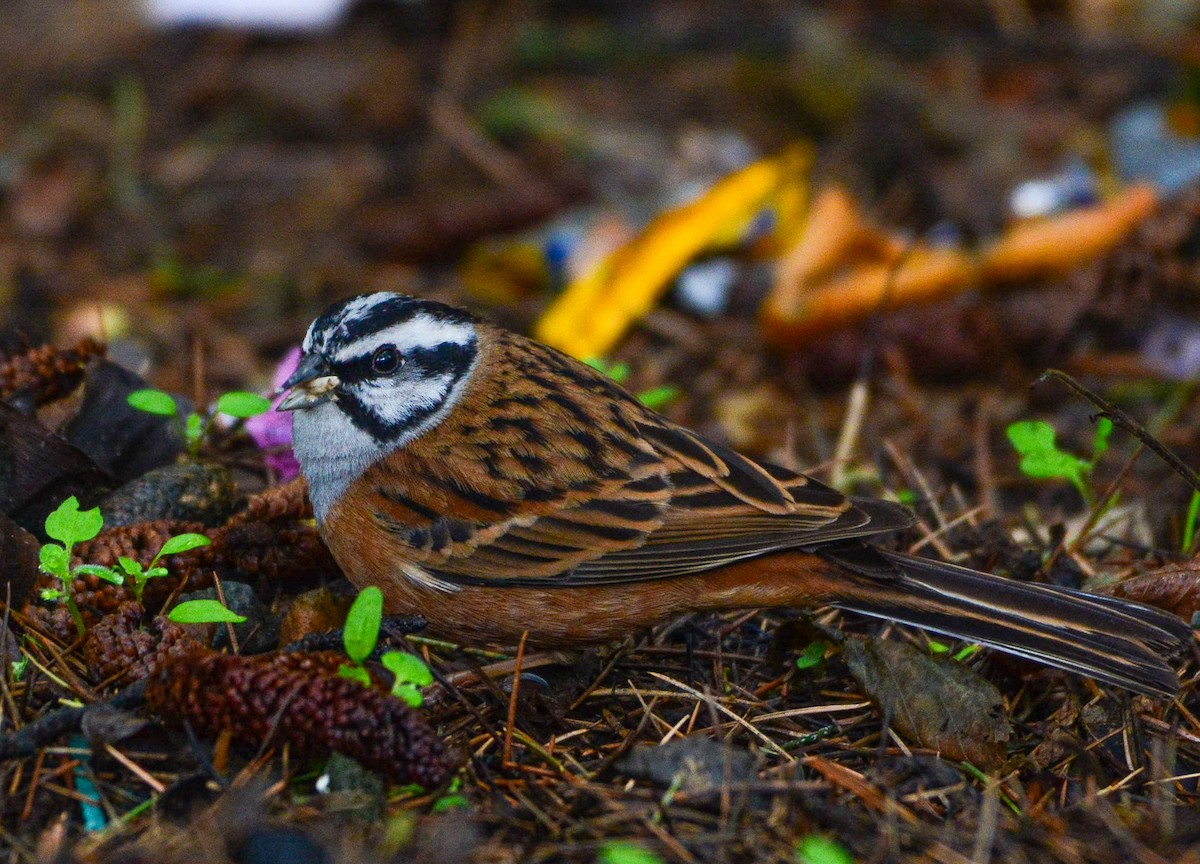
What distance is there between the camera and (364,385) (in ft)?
14.5

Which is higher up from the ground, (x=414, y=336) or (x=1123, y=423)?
(x=414, y=336)

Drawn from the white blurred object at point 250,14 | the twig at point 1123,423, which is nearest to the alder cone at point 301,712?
the twig at point 1123,423

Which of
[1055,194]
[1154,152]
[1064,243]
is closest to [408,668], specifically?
[1064,243]

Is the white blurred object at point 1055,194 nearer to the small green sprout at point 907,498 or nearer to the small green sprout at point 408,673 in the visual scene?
the small green sprout at point 907,498

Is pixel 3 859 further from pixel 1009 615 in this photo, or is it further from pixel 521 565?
pixel 1009 615

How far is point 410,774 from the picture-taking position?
324 cm

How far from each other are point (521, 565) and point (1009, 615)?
57.5 inches

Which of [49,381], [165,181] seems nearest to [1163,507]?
[49,381]

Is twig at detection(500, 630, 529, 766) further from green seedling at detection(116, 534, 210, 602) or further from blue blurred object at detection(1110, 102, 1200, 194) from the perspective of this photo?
blue blurred object at detection(1110, 102, 1200, 194)

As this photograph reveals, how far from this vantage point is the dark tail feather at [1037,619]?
12.2ft

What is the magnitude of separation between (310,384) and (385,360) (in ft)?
0.85

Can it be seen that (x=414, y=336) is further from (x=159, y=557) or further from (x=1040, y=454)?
(x=1040, y=454)

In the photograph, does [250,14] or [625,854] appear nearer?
[625,854]

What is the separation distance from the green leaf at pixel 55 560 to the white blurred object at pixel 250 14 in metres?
7.36
